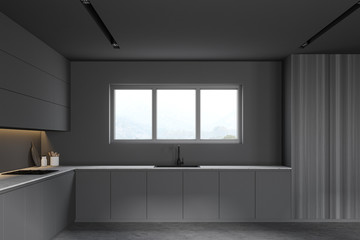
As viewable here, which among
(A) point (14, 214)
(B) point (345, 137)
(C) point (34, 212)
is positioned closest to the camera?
(A) point (14, 214)

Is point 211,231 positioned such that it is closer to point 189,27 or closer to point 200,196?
point 200,196

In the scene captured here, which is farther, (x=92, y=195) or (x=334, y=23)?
(x=92, y=195)

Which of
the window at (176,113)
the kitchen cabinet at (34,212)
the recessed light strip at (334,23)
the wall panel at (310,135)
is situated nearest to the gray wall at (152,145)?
the window at (176,113)

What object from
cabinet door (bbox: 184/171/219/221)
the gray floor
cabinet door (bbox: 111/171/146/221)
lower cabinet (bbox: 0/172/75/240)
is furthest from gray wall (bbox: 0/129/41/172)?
cabinet door (bbox: 184/171/219/221)

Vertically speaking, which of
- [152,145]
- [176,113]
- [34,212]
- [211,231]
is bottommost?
[211,231]

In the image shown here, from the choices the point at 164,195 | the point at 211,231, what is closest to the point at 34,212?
the point at 164,195

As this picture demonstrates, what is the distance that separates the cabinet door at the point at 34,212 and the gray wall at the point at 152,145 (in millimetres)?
2005

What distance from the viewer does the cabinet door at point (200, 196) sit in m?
5.79

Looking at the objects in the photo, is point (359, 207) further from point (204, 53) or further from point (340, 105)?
point (204, 53)

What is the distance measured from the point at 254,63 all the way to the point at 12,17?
3795 mm

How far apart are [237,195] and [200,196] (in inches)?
21.4

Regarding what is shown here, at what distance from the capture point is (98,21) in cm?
432

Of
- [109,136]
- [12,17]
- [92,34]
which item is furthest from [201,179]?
[12,17]

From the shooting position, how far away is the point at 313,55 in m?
5.97
